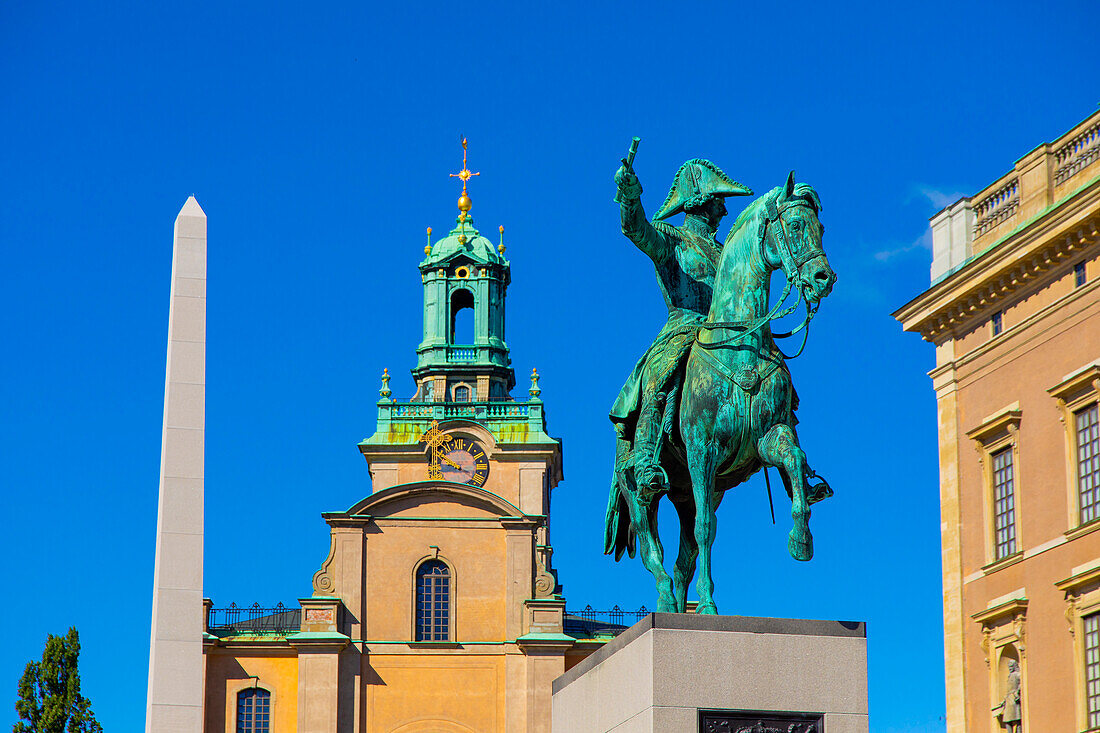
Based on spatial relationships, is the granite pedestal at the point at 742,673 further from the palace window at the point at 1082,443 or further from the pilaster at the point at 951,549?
the pilaster at the point at 951,549

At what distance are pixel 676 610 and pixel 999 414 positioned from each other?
2625cm

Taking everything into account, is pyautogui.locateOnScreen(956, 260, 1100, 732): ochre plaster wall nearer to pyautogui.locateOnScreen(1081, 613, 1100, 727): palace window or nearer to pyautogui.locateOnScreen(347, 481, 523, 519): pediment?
pyautogui.locateOnScreen(1081, 613, 1100, 727): palace window

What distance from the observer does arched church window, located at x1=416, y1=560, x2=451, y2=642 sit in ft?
220

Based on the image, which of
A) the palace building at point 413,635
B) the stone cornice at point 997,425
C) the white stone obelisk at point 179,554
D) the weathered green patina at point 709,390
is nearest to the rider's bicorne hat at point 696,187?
the weathered green patina at point 709,390

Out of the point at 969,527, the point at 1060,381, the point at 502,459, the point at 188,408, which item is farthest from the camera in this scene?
the point at 502,459

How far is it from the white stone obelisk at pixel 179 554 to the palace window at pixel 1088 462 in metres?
18.7

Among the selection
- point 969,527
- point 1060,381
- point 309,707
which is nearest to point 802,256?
point 1060,381

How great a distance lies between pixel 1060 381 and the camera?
4000 centimetres

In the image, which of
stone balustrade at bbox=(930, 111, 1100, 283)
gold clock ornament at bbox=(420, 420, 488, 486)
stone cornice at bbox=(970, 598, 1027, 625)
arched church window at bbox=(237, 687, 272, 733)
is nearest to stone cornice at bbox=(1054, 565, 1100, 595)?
stone cornice at bbox=(970, 598, 1027, 625)

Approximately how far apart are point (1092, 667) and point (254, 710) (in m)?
35.0

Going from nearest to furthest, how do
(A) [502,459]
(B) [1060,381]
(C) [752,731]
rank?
(C) [752,731] < (B) [1060,381] < (A) [502,459]

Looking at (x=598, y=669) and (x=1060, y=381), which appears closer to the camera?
(x=598, y=669)

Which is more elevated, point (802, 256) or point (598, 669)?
point (802, 256)

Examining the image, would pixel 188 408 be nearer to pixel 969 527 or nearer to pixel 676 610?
pixel 676 610
